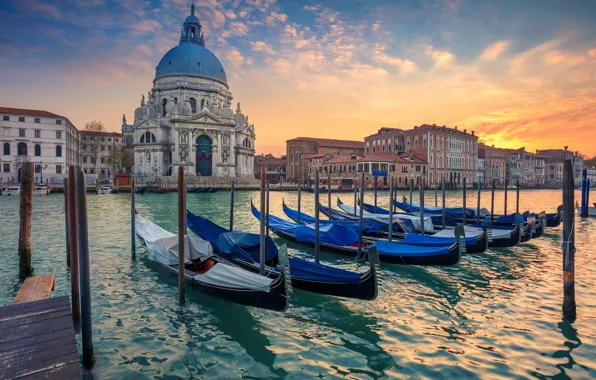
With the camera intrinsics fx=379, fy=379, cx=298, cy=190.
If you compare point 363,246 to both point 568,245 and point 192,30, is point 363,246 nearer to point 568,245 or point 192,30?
point 568,245

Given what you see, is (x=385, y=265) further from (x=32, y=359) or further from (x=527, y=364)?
(x=32, y=359)

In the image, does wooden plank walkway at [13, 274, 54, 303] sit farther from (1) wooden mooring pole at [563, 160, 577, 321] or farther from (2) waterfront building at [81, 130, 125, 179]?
(2) waterfront building at [81, 130, 125, 179]

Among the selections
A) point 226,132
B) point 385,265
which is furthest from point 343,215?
point 226,132

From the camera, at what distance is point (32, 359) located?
10.4ft

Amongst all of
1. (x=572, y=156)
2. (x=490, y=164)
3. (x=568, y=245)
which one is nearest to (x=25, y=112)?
(x=568, y=245)

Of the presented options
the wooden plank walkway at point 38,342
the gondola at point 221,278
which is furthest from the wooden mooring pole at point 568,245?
the wooden plank walkway at point 38,342

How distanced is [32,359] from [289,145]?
59285 mm

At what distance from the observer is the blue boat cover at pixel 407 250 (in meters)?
7.69

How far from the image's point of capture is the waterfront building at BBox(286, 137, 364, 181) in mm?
58062

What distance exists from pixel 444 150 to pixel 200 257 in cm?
4967

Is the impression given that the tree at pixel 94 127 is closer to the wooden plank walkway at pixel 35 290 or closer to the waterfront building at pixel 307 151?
the waterfront building at pixel 307 151

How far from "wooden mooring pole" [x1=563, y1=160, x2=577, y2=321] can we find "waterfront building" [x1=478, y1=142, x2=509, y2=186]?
57402mm

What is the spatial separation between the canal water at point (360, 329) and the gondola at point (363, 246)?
365 mm

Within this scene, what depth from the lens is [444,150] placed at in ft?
169
